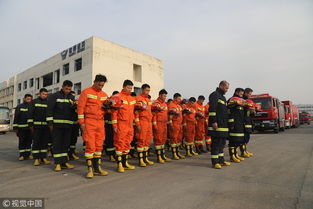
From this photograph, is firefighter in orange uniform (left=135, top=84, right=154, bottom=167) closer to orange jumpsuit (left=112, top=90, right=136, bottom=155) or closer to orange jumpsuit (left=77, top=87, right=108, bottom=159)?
orange jumpsuit (left=112, top=90, right=136, bottom=155)

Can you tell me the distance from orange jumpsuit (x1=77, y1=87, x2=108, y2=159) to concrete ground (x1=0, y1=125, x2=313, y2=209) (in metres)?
0.62

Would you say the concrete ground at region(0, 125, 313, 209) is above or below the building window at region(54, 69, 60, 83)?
below

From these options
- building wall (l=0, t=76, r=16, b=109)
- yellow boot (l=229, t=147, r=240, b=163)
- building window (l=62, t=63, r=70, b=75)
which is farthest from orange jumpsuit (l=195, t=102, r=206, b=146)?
building wall (l=0, t=76, r=16, b=109)

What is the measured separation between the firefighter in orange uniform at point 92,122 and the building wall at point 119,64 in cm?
2004

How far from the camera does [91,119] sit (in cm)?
424

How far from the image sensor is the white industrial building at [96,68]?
2388cm

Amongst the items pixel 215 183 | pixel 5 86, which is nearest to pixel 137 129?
pixel 215 183

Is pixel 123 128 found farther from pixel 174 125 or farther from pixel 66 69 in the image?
pixel 66 69

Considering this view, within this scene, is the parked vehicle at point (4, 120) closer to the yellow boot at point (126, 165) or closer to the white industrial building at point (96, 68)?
the white industrial building at point (96, 68)

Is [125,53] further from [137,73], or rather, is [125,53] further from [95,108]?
[95,108]

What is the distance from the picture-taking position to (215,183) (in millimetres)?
3684

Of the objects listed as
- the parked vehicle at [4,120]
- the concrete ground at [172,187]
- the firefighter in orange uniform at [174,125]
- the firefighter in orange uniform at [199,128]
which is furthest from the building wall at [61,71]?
the concrete ground at [172,187]

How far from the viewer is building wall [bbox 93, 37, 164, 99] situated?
78.7 feet

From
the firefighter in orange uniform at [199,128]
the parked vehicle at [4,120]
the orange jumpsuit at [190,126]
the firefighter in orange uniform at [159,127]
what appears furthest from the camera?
the parked vehicle at [4,120]
